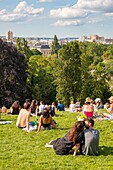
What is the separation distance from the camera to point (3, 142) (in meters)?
13.0

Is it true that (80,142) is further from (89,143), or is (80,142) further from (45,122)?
(45,122)

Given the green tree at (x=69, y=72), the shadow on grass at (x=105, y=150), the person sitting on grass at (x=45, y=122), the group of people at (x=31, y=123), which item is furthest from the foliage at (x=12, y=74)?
the shadow on grass at (x=105, y=150)

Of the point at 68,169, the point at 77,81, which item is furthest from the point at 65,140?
the point at 77,81

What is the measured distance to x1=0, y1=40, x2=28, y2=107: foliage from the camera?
139ft

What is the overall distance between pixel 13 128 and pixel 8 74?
2812 cm

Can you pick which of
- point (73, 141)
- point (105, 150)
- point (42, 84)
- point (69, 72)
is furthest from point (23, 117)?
point (42, 84)

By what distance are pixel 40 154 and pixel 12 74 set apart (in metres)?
32.8

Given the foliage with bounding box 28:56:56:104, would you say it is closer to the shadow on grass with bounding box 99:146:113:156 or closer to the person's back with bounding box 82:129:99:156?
the shadow on grass with bounding box 99:146:113:156

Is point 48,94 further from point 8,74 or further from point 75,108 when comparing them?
point 75,108

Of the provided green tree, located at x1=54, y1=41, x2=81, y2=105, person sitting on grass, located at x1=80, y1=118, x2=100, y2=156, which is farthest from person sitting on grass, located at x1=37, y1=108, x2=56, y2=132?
green tree, located at x1=54, y1=41, x2=81, y2=105

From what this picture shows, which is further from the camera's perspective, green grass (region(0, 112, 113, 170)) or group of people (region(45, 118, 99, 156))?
group of people (region(45, 118, 99, 156))

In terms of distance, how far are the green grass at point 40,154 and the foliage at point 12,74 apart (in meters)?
26.8

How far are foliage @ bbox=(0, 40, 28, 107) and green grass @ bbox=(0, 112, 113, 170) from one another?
26.8 meters

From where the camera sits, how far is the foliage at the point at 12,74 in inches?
1667
